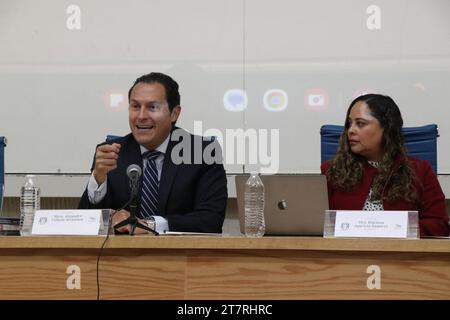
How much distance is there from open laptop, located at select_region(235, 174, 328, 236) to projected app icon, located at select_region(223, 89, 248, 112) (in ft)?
5.61

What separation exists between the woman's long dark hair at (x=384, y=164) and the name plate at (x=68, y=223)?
1036 millimetres

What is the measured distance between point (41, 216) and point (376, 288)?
0.99m

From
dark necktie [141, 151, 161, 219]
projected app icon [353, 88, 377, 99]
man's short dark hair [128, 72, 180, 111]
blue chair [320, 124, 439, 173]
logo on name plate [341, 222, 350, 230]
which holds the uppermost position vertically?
projected app icon [353, 88, 377, 99]

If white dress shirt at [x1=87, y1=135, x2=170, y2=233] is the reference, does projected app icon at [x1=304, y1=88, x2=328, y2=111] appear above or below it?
above

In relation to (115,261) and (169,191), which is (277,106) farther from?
(115,261)

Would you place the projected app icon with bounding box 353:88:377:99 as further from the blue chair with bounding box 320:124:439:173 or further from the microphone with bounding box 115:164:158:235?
the microphone with bounding box 115:164:158:235

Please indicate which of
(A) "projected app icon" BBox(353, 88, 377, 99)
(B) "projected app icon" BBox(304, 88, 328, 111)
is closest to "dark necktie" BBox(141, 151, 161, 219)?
(B) "projected app icon" BBox(304, 88, 328, 111)

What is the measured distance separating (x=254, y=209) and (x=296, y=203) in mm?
144

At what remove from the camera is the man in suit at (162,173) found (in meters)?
2.87

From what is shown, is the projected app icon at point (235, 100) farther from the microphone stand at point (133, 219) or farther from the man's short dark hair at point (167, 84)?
the microphone stand at point (133, 219)

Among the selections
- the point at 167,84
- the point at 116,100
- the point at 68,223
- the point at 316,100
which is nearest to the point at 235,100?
the point at 316,100

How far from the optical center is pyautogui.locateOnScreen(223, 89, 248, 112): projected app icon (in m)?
4.07
